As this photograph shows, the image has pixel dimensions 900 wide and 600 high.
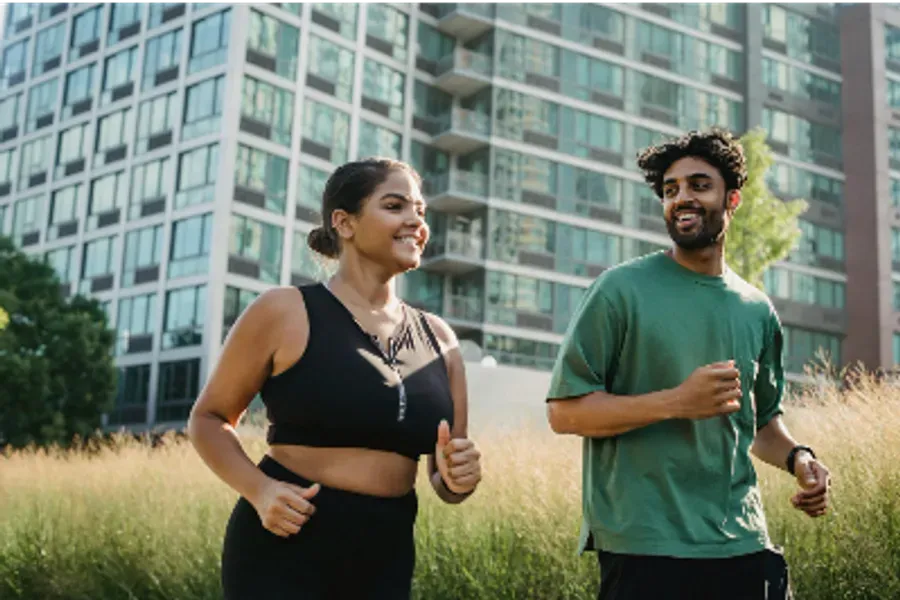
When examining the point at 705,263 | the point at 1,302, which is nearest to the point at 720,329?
the point at 705,263

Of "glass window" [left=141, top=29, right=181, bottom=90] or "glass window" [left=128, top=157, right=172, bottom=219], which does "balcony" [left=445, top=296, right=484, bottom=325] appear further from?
"glass window" [left=141, top=29, right=181, bottom=90]

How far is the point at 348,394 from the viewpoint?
9.01 ft

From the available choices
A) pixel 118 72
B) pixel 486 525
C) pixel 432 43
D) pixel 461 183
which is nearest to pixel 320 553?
pixel 486 525

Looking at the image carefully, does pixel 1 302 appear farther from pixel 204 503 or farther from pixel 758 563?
pixel 758 563

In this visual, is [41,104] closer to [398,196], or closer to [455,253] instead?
[455,253]

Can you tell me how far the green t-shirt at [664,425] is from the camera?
111 inches

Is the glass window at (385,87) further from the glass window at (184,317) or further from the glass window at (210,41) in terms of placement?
the glass window at (184,317)

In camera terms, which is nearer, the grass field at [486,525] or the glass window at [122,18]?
the grass field at [486,525]

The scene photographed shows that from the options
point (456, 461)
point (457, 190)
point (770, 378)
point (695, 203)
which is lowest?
point (456, 461)

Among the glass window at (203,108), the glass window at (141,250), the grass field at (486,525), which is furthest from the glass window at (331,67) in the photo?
the grass field at (486,525)

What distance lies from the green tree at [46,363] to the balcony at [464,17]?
16.9 meters

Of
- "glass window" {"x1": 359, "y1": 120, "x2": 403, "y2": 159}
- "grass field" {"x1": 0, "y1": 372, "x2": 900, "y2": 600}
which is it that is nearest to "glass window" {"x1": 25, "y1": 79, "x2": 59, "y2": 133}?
"glass window" {"x1": 359, "y1": 120, "x2": 403, "y2": 159}

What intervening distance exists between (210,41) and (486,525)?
103 feet

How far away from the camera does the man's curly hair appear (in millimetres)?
3186
